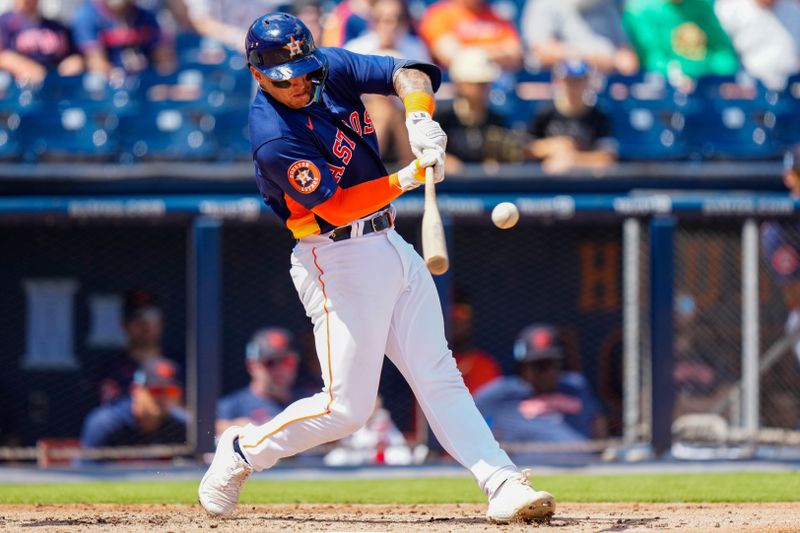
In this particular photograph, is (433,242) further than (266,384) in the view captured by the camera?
No

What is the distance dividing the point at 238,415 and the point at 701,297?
283 centimetres

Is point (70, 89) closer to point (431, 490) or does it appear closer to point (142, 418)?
point (142, 418)

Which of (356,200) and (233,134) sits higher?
(233,134)

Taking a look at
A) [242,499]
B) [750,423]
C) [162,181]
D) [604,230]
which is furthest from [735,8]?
[242,499]

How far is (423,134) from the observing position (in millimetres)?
4000

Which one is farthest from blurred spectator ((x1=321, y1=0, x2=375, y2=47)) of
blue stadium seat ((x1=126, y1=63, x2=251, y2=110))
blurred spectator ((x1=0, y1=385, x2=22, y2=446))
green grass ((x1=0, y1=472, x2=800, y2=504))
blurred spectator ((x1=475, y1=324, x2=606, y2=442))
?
green grass ((x1=0, y1=472, x2=800, y2=504))

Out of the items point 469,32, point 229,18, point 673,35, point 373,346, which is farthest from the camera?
point 229,18

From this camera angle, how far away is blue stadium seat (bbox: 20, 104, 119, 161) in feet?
24.3

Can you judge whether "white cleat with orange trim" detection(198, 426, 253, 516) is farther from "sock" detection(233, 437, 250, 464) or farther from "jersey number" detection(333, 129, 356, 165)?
"jersey number" detection(333, 129, 356, 165)

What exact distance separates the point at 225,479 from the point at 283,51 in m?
1.47

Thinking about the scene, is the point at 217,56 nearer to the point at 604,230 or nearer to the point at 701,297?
the point at 604,230

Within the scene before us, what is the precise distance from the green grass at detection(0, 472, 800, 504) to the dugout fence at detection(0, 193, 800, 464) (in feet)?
2.40

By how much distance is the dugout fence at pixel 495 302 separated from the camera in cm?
711

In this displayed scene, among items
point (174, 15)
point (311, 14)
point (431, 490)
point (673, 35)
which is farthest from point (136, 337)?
point (673, 35)
